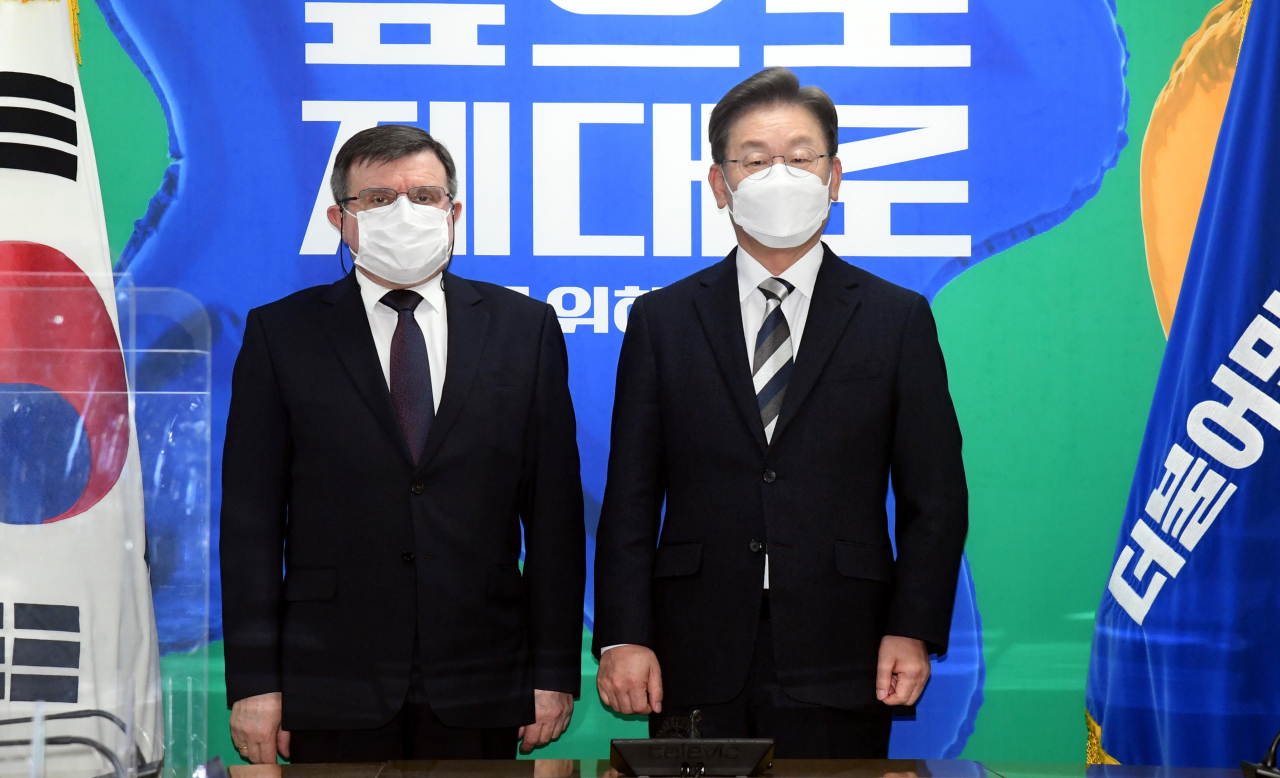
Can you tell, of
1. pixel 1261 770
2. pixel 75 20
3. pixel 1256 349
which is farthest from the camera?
pixel 75 20

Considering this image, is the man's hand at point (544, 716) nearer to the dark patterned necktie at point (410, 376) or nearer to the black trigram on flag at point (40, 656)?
the dark patterned necktie at point (410, 376)

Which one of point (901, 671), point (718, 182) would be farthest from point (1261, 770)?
point (718, 182)

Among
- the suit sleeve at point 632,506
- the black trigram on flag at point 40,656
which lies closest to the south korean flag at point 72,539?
the black trigram on flag at point 40,656

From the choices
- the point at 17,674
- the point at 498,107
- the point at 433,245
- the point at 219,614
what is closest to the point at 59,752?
the point at 17,674

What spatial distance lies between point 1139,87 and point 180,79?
8.84ft

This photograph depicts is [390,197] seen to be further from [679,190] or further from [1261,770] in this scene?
[1261,770]

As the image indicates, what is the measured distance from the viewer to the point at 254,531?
2.48 m

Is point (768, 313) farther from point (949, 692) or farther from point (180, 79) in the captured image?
point (180, 79)

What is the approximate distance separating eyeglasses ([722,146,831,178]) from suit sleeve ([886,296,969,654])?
1.50 feet

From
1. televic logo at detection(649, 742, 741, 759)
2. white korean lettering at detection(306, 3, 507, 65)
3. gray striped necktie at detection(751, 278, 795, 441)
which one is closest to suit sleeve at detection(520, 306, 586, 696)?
gray striped necktie at detection(751, 278, 795, 441)

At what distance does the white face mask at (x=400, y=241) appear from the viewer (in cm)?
268

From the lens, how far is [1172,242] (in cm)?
320

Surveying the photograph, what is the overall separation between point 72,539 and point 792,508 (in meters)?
1.44

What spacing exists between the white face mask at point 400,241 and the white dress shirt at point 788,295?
29.1 inches
